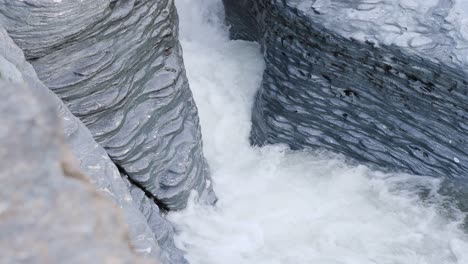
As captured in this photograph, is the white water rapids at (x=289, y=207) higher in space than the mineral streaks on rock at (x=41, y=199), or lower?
lower

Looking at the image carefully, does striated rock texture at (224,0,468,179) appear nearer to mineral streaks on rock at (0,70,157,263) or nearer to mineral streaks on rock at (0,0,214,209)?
mineral streaks on rock at (0,0,214,209)

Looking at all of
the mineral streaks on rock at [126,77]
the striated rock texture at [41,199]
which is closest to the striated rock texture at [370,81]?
the mineral streaks on rock at [126,77]

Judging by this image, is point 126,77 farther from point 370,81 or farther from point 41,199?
point 41,199

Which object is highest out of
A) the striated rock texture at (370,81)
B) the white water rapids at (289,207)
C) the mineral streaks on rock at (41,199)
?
the mineral streaks on rock at (41,199)

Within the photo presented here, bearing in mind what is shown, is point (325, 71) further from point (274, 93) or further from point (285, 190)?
point (285, 190)

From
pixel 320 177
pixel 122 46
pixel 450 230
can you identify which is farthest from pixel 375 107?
pixel 122 46

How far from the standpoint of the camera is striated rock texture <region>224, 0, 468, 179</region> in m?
3.09

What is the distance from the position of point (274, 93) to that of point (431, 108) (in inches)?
37.0

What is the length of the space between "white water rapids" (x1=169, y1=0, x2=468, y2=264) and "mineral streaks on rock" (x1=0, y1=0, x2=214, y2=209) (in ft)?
0.88

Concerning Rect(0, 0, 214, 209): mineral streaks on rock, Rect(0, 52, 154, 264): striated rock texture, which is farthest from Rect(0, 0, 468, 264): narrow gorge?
Rect(0, 52, 154, 264): striated rock texture

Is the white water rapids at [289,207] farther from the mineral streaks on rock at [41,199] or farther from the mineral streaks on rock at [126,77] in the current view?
the mineral streaks on rock at [41,199]

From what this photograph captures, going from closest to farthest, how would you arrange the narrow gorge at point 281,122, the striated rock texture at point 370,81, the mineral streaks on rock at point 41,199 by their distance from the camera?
the mineral streaks on rock at point 41,199
the narrow gorge at point 281,122
the striated rock texture at point 370,81

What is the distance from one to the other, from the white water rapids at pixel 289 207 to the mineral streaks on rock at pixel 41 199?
250 centimetres

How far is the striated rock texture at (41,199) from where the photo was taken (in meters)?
0.58
